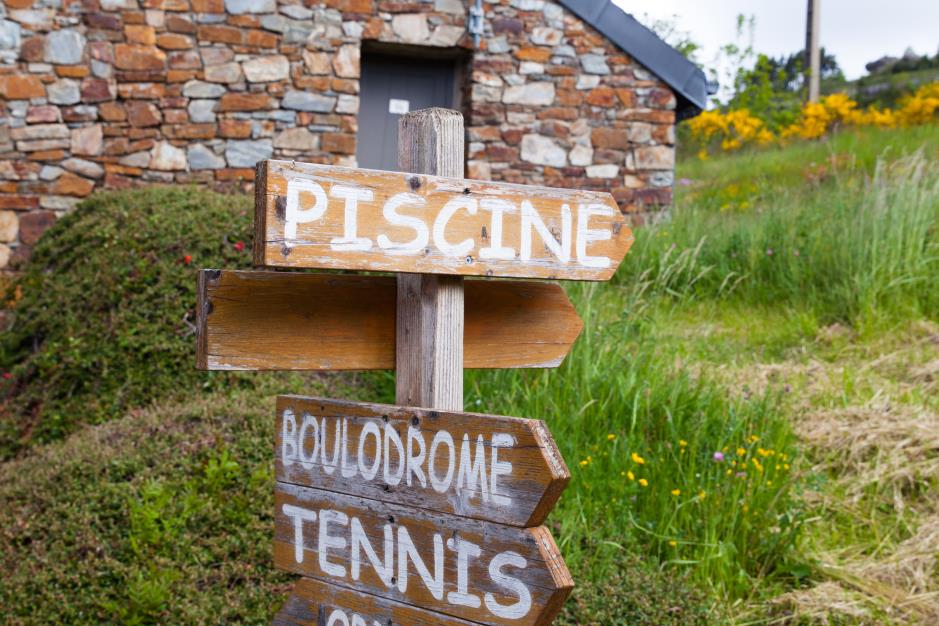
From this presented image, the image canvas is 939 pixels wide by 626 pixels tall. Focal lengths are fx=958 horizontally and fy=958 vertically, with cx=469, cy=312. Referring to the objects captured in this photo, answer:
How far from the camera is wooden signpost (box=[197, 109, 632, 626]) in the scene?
1.83m

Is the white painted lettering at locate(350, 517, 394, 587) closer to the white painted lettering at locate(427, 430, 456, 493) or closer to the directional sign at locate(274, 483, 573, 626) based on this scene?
the directional sign at locate(274, 483, 573, 626)

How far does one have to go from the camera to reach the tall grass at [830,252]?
5965 millimetres

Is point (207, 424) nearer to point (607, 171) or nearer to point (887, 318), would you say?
point (887, 318)

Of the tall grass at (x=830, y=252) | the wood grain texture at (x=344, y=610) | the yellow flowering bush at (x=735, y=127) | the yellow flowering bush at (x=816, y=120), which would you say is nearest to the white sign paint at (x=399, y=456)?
the wood grain texture at (x=344, y=610)

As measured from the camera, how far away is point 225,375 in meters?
5.20

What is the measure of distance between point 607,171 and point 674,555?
18.7ft

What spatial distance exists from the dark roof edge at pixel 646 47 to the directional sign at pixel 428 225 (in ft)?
22.6

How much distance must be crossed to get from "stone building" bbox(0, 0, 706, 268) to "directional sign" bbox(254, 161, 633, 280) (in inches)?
246

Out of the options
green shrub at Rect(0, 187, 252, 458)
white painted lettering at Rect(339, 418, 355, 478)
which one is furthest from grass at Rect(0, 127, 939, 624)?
white painted lettering at Rect(339, 418, 355, 478)

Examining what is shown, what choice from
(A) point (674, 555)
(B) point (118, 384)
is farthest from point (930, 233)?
(B) point (118, 384)

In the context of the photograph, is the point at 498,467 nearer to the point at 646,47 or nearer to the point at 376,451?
the point at 376,451

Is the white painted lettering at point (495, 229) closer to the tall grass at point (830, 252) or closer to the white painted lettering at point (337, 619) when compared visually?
the white painted lettering at point (337, 619)

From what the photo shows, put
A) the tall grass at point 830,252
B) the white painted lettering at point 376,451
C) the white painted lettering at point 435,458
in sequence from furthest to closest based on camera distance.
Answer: the tall grass at point 830,252 → the white painted lettering at point 376,451 → the white painted lettering at point 435,458

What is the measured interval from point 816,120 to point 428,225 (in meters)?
13.3
